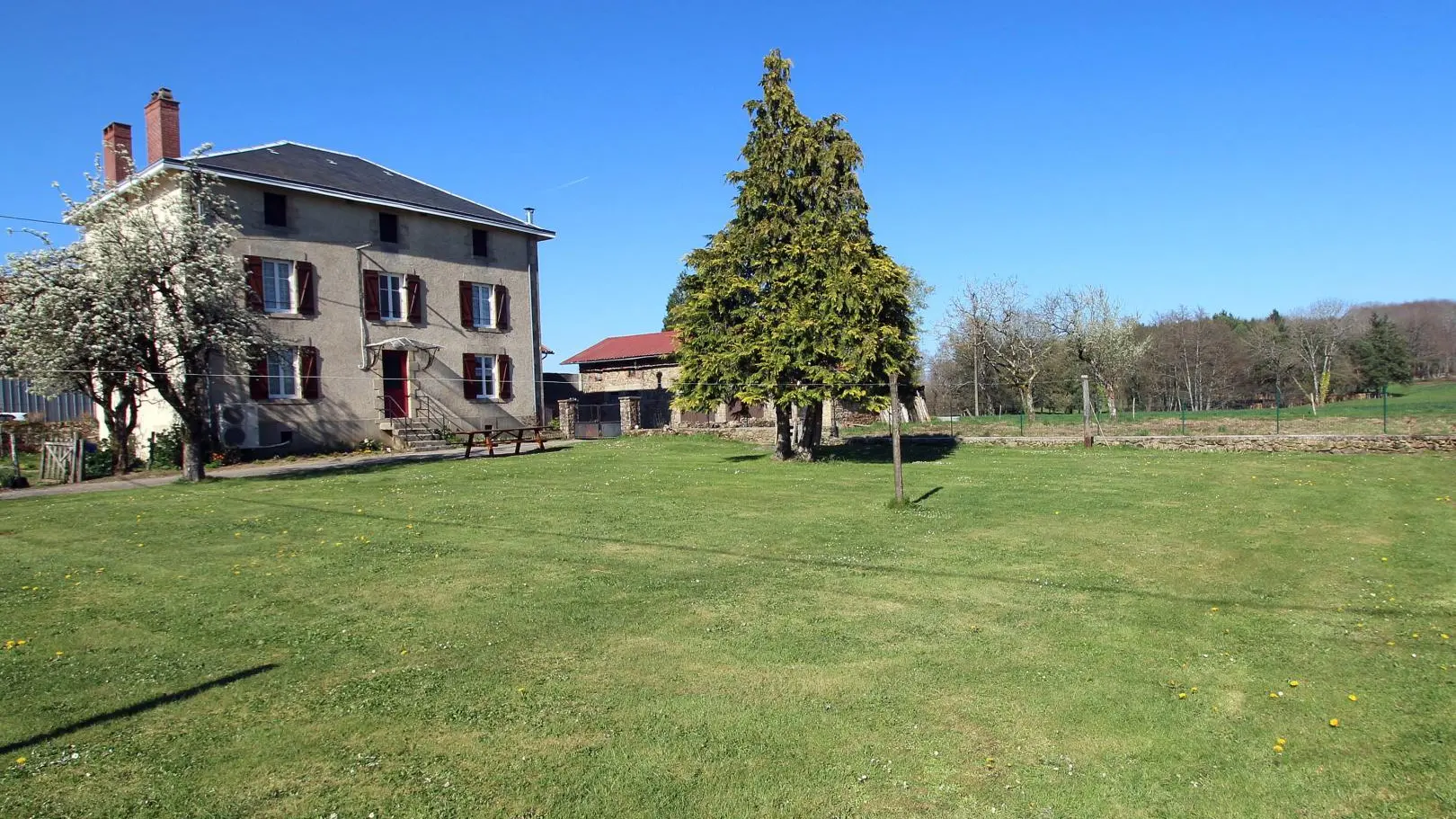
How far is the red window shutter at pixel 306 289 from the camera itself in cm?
2805

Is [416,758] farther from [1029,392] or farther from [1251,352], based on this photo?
[1251,352]

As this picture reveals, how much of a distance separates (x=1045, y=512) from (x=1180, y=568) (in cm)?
406

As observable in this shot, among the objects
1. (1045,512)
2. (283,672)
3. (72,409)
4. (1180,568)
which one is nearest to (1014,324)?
(1045,512)

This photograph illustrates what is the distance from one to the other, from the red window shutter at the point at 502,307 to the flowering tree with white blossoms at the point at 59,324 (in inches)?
618

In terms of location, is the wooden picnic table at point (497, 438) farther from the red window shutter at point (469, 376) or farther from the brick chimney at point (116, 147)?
the brick chimney at point (116, 147)

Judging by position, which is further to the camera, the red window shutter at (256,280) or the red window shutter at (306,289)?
the red window shutter at (306,289)

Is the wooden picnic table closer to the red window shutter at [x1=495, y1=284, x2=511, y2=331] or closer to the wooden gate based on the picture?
the red window shutter at [x1=495, y1=284, x2=511, y2=331]

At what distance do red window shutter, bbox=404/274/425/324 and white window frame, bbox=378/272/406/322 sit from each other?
25 cm

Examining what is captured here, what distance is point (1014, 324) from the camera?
50438 mm

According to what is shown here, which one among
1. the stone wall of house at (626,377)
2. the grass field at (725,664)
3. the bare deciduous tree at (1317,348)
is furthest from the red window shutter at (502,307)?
the bare deciduous tree at (1317,348)

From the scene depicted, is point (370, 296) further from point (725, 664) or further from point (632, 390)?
point (725, 664)

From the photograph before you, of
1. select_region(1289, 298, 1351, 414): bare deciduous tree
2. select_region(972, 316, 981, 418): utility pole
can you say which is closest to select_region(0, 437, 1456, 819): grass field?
select_region(972, 316, 981, 418): utility pole

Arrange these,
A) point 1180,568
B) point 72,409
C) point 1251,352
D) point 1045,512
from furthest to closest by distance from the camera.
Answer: point 1251,352 < point 72,409 < point 1045,512 < point 1180,568

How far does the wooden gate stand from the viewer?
70.6ft
